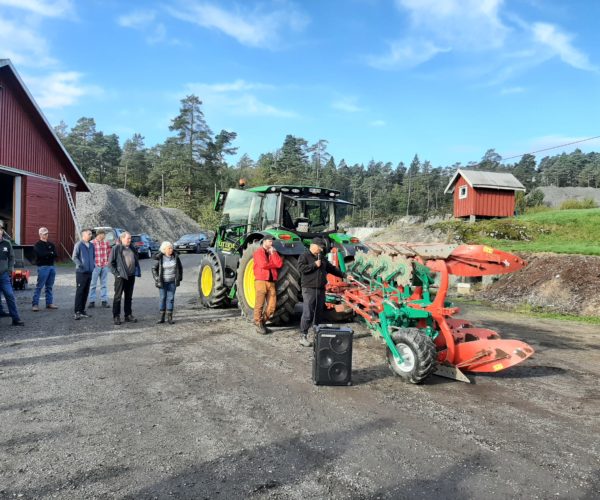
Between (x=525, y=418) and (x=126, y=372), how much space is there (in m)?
4.38

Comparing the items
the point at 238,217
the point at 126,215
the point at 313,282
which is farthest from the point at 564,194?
the point at 313,282

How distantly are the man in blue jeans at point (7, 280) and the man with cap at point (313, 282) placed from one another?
5086mm

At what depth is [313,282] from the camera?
6883mm

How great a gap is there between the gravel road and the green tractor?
1484 millimetres

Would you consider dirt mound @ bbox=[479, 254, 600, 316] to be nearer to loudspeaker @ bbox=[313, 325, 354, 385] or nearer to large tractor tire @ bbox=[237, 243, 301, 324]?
large tractor tire @ bbox=[237, 243, 301, 324]

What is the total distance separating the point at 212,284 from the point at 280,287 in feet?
9.36

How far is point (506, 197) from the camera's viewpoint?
101ft

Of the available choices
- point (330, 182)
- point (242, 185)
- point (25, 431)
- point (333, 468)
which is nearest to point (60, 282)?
point (242, 185)

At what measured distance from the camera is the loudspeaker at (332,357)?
5.13m

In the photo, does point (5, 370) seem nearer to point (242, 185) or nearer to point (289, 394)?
point (289, 394)

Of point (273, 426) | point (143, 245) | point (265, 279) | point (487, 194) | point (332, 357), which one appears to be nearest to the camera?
point (273, 426)

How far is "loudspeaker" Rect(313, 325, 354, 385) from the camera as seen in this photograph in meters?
5.13

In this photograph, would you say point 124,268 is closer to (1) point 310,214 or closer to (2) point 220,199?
(2) point 220,199

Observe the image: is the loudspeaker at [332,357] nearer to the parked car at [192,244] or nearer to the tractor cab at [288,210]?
the tractor cab at [288,210]
